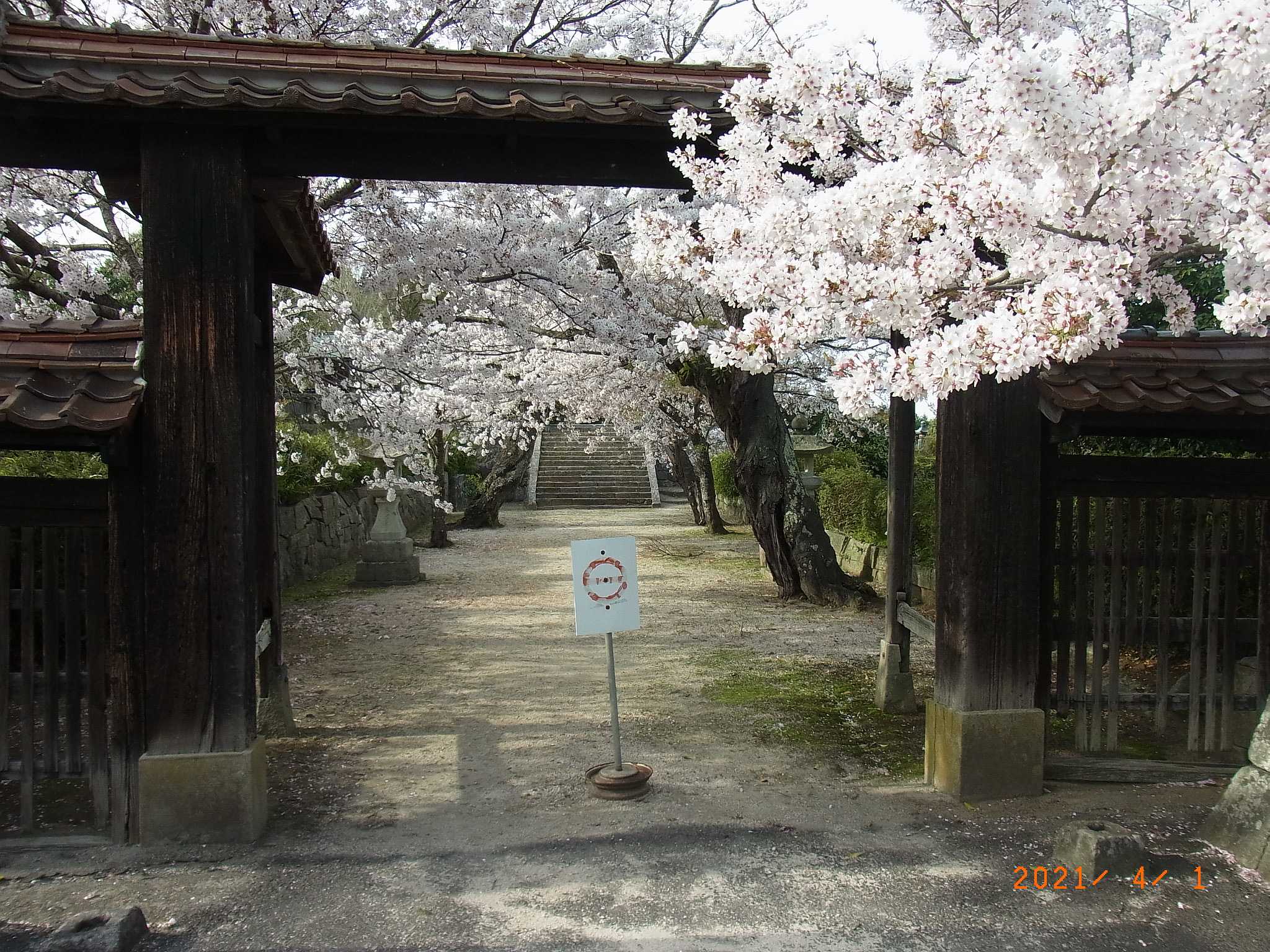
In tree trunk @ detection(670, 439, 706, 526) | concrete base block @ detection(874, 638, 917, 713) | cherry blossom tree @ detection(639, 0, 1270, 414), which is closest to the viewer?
cherry blossom tree @ detection(639, 0, 1270, 414)

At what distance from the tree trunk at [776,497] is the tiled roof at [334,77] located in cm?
680

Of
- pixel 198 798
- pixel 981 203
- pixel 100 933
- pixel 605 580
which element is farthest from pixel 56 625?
pixel 981 203

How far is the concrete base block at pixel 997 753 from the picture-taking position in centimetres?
467

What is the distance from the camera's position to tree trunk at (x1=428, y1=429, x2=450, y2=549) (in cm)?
1783

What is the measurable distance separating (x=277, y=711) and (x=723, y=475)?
16.9m

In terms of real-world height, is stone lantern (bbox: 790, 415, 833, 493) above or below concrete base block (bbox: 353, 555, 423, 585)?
above

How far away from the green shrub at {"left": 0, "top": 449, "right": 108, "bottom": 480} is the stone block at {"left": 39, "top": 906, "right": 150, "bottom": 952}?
4.61 meters

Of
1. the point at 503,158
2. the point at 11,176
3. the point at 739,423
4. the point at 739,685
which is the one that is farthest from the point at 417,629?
the point at 503,158

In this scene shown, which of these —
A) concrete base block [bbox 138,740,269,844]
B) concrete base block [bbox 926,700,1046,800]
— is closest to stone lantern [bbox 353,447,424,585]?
concrete base block [bbox 138,740,269,844]

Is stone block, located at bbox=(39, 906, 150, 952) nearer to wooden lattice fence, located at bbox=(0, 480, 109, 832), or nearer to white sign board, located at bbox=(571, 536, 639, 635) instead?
wooden lattice fence, located at bbox=(0, 480, 109, 832)

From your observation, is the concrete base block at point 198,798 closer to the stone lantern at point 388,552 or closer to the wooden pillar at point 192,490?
the wooden pillar at point 192,490

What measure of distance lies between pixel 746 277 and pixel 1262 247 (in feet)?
6.21

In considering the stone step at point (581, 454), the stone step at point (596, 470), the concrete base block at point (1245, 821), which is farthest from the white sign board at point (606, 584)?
the stone step at point (581, 454)

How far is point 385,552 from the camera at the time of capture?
13289mm
